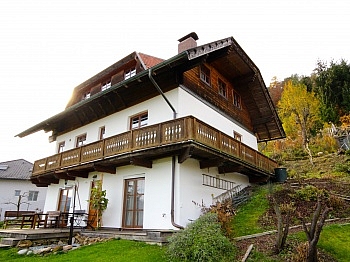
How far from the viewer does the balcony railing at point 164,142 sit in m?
9.70

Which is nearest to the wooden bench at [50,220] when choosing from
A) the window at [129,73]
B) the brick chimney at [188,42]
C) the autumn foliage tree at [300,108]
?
the window at [129,73]

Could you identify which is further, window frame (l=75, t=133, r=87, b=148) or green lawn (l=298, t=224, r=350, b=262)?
window frame (l=75, t=133, r=87, b=148)

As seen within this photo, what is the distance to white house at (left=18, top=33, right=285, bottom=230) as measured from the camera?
1052cm

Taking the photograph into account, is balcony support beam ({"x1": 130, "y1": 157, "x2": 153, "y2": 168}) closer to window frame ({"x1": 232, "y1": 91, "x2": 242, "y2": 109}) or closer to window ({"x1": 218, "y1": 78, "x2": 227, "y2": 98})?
window ({"x1": 218, "y1": 78, "x2": 227, "y2": 98})

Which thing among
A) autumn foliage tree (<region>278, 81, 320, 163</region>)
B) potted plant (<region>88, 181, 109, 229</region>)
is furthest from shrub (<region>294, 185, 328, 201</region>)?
autumn foliage tree (<region>278, 81, 320, 163</region>)

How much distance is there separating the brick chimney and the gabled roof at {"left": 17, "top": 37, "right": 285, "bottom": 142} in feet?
4.27

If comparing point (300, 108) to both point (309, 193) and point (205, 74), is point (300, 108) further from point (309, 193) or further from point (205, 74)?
point (309, 193)

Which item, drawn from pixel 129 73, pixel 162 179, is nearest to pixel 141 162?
pixel 162 179

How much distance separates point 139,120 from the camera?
13367 mm

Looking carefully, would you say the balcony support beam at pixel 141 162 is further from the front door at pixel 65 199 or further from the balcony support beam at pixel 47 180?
the balcony support beam at pixel 47 180

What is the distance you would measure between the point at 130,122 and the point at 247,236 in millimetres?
7996

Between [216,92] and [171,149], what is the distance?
20.6 ft

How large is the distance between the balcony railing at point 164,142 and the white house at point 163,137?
41mm

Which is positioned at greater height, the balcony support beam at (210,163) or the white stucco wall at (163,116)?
the white stucco wall at (163,116)
